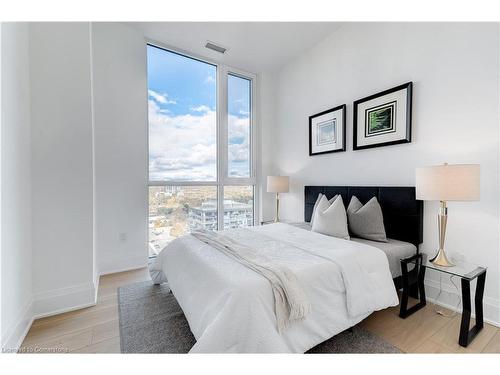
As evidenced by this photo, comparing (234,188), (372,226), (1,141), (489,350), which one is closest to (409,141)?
(372,226)

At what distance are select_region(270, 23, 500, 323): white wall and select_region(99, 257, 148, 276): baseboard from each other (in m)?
2.62

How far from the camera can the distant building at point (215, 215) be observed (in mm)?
3414

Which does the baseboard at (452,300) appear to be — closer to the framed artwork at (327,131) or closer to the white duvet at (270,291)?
the white duvet at (270,291)

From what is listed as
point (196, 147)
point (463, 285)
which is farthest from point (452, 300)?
point (196, 147)

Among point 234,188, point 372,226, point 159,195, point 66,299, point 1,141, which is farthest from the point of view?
point 234,188

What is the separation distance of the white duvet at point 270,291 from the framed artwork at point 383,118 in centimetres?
124

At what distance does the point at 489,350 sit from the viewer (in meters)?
1.38

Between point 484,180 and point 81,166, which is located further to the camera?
point 81,166

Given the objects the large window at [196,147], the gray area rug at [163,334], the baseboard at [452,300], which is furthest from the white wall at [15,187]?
the baseboard at [452,300]

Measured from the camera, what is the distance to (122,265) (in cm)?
270

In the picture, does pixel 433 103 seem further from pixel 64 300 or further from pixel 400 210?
pixel 64 300

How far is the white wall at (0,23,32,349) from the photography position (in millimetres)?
1334
